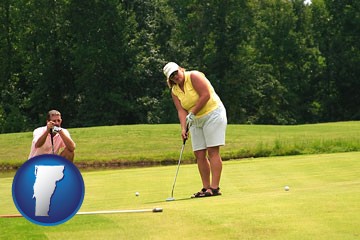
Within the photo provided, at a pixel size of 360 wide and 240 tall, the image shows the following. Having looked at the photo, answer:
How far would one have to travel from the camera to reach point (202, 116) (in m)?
9.13

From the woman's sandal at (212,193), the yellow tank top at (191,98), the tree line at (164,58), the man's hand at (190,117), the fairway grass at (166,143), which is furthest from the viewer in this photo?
the tree line at (164,58)

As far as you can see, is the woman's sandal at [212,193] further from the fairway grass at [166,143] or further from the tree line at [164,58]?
the tree line at [164,58]

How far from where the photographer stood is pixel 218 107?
30.2 feet

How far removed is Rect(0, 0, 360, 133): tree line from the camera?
163ft

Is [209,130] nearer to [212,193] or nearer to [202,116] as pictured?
[202,116]

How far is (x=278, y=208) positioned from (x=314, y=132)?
84.5 ft

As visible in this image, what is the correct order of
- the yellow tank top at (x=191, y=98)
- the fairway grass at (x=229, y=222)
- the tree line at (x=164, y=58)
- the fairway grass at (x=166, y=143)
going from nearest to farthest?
the fairway grass at (x=229, y=222), the yellow tank top at (x=191, y=98), the fairway grass at (x=166, y=143), the tree line at (x=164, y=58)

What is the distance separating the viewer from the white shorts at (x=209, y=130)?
359 inches

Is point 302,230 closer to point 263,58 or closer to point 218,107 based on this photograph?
point 218,107

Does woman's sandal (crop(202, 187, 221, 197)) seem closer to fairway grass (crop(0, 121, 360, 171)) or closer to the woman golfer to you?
the woman golfer

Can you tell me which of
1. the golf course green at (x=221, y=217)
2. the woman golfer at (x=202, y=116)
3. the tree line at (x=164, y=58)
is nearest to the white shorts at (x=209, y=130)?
the woman golfer at (x=202, y=116)

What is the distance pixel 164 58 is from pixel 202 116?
43.1 meters

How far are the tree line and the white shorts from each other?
1565 inches

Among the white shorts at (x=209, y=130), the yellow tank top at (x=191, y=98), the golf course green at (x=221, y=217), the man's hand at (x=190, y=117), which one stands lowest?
the golf course green at (x=221, y=217)
